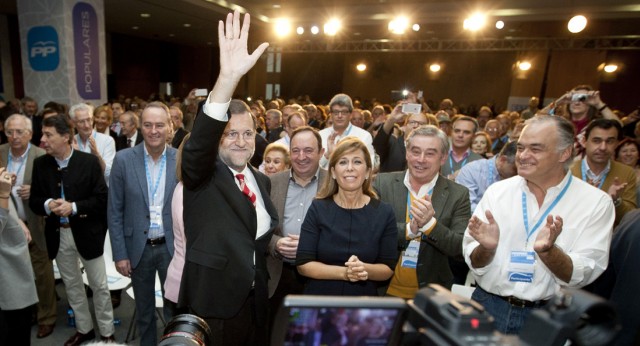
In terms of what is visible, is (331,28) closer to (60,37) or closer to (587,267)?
(60,37)

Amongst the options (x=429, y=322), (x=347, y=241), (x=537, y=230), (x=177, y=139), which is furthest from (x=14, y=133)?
(x=537, y=230)

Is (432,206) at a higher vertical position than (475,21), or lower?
lower

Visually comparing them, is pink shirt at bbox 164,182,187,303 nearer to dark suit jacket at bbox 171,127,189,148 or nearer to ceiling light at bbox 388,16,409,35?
dark suit jacket at bbox 171,127,189,148

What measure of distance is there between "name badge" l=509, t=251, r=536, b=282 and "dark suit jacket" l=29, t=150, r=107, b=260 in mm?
2516

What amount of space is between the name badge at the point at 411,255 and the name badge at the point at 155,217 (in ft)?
4.85

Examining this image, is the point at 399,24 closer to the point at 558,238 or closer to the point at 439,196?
the point at 439,196

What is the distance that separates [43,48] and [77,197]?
20.3 feet

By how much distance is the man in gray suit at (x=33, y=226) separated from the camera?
2773 mm

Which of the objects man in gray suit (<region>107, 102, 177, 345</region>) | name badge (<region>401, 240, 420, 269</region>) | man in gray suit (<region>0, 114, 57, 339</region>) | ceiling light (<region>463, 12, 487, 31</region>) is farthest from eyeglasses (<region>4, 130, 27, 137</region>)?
ceiling light (<region>463, 12, 487, 31</region>)

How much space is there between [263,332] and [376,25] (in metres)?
Result: 11.1

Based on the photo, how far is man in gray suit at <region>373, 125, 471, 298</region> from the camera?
1952 millimetres

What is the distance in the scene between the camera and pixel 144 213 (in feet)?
7.63

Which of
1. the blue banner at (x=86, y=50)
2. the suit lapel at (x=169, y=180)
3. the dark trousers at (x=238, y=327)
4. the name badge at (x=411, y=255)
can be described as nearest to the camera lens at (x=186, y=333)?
the dark trousers at (x=238, y=327)

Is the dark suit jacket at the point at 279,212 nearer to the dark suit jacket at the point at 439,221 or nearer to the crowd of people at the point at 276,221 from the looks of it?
the crowd of people at the point at 276,221
